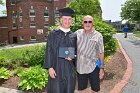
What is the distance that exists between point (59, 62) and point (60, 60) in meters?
0.04

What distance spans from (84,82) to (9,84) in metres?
3.53

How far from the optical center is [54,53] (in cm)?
589

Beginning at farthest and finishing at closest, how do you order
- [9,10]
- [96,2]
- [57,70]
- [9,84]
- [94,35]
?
[9,10] < [96,2] < [9,84] < [94,35] < [57,70]

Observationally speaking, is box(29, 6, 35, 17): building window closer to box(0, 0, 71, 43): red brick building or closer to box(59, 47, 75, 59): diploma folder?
box(0, 0, 71, 43): red brick building

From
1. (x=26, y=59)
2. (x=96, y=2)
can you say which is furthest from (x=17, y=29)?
(x=26, y=59)

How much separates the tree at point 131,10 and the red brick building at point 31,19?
978 centimetres

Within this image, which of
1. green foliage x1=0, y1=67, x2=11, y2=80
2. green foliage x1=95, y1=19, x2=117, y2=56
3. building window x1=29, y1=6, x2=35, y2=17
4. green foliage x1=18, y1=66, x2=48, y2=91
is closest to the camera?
green foliage x1=18, y1=66, x2=48, y2=91

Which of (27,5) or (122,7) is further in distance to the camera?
(122,7)

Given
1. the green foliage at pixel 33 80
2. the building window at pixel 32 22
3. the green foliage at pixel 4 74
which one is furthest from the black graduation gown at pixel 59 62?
the building window at pixel 32 22

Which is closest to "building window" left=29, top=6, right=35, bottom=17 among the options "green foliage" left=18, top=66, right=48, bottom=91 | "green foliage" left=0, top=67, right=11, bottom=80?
"green foliage" left=0, top=67, right=11, bottom=80

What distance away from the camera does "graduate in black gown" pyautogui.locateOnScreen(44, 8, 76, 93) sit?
19.2ft

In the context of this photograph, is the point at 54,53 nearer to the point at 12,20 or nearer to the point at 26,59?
the point at 26,59

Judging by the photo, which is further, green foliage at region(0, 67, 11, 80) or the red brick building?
the red brick building

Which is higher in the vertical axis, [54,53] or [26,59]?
[54,53]
